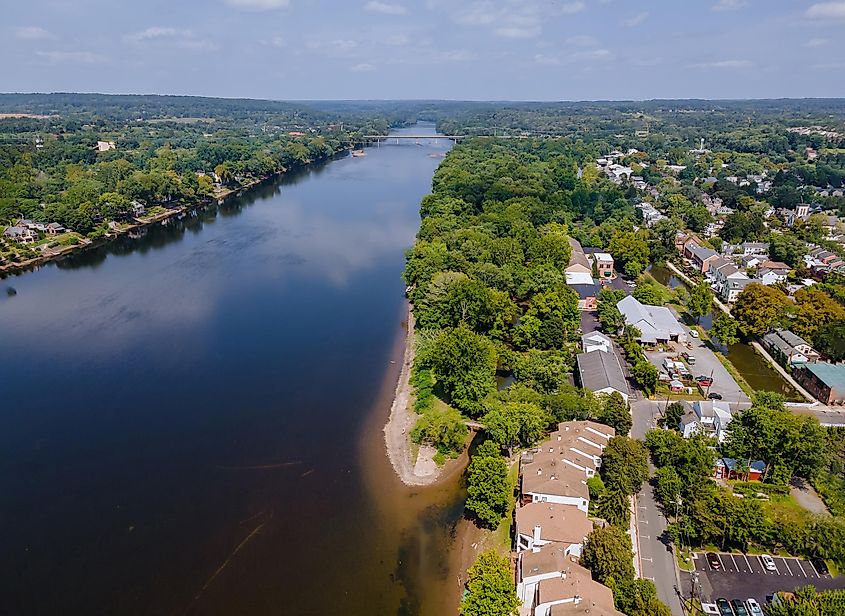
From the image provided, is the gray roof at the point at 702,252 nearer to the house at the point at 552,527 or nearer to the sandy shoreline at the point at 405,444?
the sandy shoreline at the point at 405,444

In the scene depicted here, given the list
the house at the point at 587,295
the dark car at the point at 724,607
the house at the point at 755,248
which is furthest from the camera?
the house at the point at 755,248

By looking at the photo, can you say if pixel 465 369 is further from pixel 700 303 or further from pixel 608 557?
pixel 700 303

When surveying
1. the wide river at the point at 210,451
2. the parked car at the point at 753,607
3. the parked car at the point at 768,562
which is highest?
the parked car at the point at 753,607

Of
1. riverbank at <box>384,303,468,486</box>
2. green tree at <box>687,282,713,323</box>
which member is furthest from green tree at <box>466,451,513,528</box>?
green tree at <box>687,282,713,323</box>

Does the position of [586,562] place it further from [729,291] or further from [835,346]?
[729,291]

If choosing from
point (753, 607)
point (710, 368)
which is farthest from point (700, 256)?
point (753, 607)

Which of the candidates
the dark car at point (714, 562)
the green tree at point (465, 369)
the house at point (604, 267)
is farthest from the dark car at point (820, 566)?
the house at point (604, 267)

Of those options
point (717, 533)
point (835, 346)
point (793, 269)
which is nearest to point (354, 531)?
point (717, 533)
